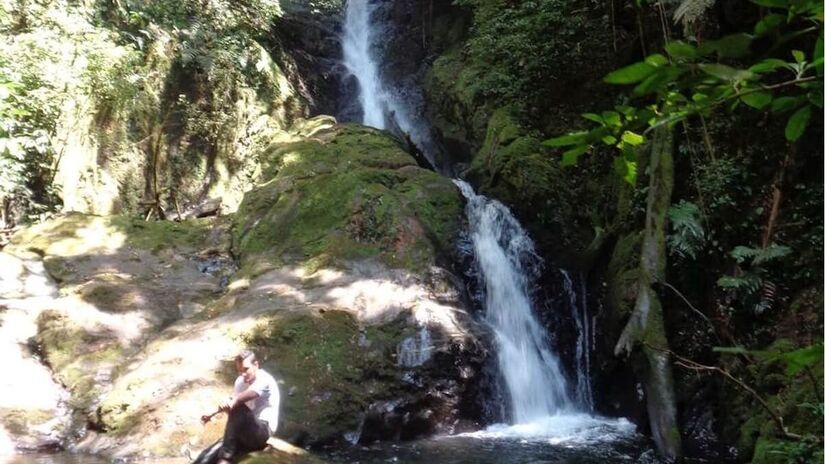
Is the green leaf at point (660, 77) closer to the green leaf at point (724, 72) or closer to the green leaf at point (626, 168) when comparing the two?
the green leaf at point (724, 72)

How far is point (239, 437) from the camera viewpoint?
5.56 metres

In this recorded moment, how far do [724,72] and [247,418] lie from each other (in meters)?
5.19

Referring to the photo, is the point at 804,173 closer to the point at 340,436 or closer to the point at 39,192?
the point at 340,436

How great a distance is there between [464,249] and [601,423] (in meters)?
3.26

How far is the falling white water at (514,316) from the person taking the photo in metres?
8.80

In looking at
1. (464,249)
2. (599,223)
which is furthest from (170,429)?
(599,223)

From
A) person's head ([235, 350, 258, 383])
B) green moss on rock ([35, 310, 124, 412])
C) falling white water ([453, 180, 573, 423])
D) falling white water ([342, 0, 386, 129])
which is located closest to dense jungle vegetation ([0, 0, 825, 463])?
falling white water ([453, 180, 573, 423])

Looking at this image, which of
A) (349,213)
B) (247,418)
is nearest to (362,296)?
(349,213)

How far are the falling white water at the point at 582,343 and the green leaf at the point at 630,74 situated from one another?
28.7 feet

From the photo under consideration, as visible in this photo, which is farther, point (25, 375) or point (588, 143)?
point (25, 375)

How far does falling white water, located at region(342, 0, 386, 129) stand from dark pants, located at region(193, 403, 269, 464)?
1180 centimetres

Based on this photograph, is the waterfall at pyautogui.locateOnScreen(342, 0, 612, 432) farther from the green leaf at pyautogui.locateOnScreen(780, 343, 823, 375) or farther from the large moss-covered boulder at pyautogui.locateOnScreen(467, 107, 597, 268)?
the green leaf at pyautogui.locateOnScreen(780, 343, 823, 375)

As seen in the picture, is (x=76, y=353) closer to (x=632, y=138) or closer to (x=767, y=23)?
(x=632, y=138)

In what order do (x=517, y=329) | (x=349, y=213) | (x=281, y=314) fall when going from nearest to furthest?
(x=281, y=314) < (x=517, y=329) < (x=349, y=213)
